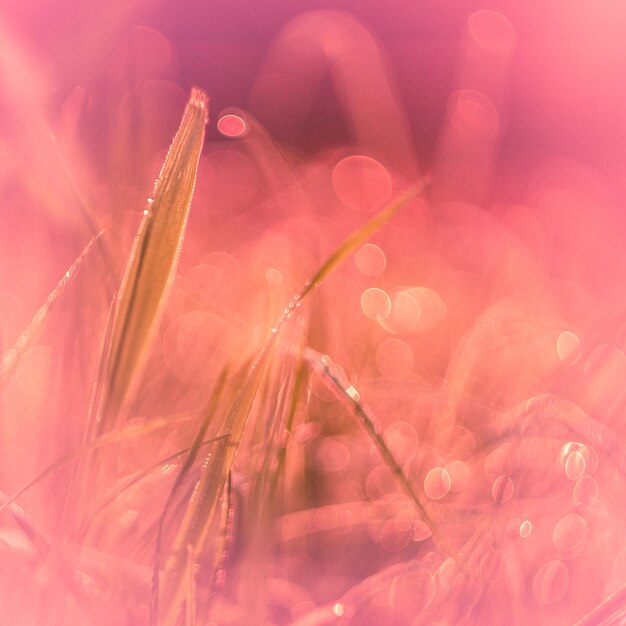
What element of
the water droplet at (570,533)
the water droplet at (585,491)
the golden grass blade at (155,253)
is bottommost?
the water droplet at (570,533)

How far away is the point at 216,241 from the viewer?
0.88 meters

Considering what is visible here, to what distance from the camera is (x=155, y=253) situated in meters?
0.28

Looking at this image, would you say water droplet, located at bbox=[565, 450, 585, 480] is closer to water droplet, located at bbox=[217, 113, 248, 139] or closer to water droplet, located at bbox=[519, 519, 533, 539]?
water droplet, located at bbox=[519, 519, 533, 539]

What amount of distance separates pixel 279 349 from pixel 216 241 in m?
0.58

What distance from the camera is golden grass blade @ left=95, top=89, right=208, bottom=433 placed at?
274mm

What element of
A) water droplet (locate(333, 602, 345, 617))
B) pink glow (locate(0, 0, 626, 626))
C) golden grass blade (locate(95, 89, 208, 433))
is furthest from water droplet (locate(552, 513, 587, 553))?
golden grass blade (locate(95, 89, 208, 433))

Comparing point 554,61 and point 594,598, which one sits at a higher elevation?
point 554,61

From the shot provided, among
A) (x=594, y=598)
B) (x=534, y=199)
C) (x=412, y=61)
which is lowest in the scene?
(x=534, y=199)

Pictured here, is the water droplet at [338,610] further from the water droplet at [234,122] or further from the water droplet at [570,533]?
the water droplet at [234,122]

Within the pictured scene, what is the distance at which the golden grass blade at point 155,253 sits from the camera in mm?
274

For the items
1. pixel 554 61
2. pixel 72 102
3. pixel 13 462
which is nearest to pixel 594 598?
pixel 13 462

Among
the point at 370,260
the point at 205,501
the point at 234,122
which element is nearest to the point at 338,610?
the point at 205,501

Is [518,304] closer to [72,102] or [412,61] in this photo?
[72,102]

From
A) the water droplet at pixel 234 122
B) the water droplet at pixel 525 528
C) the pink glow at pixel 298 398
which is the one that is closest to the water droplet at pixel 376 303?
the pink glow at pixel 298 398
